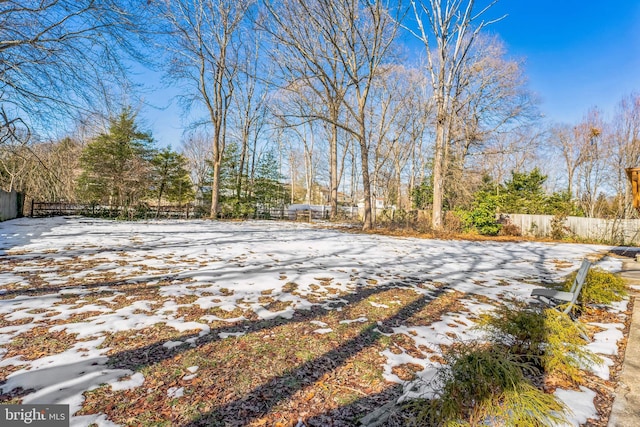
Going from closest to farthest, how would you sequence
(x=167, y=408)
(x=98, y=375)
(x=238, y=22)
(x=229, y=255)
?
(x=167, y=408) < (x=98, y=375) < (x=229, y=255) < (x=238, y=22)

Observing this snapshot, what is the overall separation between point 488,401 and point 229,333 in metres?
2.19

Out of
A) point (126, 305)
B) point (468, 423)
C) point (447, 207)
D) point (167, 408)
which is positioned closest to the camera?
point (468, 423)

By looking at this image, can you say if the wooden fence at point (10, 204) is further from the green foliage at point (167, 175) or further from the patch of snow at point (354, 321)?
the patch of snow at point (354, 321)

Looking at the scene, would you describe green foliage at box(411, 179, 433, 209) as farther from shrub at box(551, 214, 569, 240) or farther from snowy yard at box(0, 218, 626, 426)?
snowy yard at box(0, 218, 626, 426)

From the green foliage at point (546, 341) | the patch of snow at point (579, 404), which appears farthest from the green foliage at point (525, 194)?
the patch of snow at point (579, 404)

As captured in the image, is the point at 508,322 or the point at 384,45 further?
the point at 384,45

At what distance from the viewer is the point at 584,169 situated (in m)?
21.9

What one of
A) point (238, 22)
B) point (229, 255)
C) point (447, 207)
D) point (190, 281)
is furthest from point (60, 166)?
point (447, 207)

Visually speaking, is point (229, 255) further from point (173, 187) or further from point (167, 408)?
point (173, 187)

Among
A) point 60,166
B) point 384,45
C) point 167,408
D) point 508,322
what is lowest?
point 167,408

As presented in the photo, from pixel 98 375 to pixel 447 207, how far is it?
19552 millimetres

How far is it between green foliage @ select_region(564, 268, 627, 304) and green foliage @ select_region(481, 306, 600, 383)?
6.83 feet

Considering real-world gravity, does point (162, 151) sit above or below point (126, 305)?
above

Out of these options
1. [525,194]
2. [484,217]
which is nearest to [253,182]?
[484,217]
